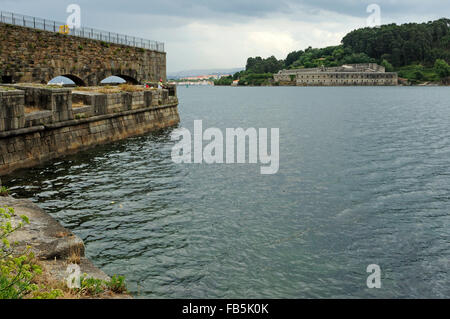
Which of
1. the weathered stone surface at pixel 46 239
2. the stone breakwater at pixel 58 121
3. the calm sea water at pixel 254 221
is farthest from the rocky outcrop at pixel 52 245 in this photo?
the stone breakwater at pixel 58 121

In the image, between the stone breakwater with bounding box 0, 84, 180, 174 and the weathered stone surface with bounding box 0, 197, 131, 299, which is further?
the stone breakwater with bounding box 0, 84, 180, 174

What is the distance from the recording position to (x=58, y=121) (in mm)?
18625

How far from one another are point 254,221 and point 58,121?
11370mm

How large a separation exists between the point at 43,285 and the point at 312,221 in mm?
7725

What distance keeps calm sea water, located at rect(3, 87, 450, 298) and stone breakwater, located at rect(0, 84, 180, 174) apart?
845 mm

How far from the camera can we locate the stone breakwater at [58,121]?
15711 mm

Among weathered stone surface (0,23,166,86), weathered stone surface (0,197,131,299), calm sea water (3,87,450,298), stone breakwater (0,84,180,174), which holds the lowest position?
calm sea water (3,87,450,298)

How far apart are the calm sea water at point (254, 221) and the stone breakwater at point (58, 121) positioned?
845mm

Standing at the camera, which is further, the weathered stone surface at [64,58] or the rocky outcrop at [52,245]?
the weathered stone surface at [64,58]

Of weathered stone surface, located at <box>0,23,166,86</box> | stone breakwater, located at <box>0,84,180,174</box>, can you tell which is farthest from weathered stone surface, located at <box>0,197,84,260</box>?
weathered stone surface, located at <box>0,23,166,86</box>

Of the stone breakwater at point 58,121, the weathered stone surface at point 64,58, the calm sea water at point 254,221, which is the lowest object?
the calm sea water at point 254,221

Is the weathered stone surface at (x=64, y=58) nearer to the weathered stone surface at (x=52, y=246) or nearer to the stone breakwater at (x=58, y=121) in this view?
the stone breakwater at (x=58, y=121)

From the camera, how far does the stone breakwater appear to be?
51.5ft

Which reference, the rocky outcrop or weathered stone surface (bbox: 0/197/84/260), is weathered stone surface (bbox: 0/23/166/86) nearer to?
weathered stone surface (bbox: 0/197/84/260)
